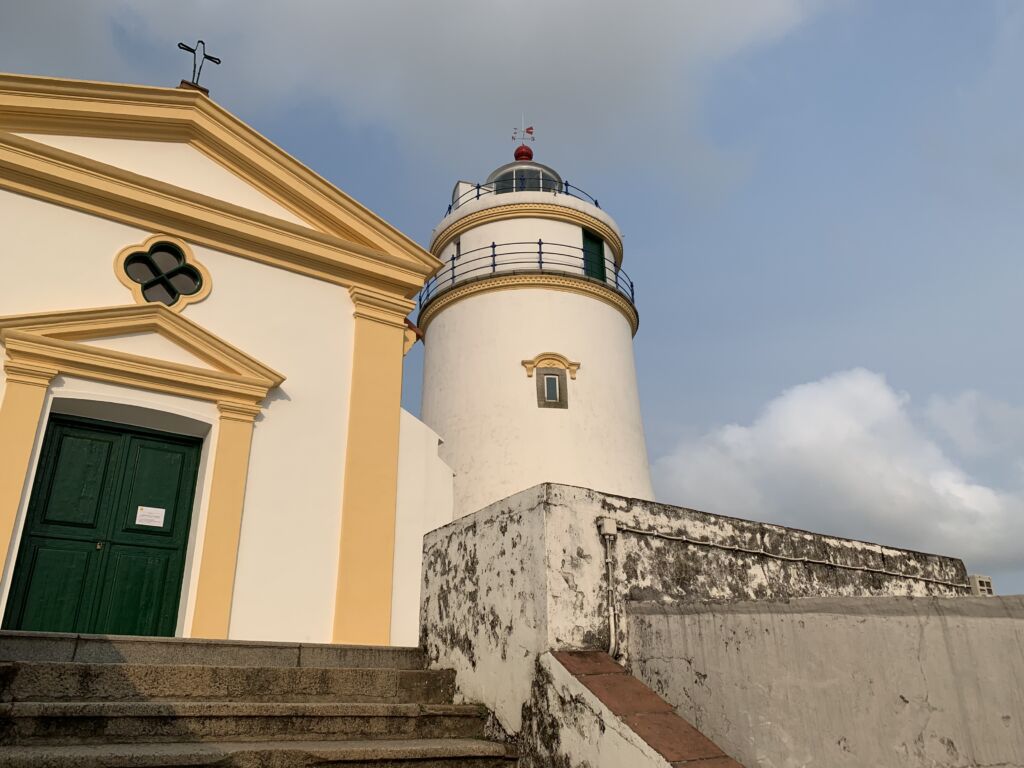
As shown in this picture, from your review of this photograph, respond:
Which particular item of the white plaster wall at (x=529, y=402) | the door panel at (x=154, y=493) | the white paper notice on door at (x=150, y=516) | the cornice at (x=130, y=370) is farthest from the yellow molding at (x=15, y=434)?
the white plaster wall at (x=529, y=402)

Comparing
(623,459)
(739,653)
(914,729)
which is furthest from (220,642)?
(623,459)

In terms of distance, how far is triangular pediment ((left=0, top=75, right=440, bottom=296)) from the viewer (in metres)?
7.30

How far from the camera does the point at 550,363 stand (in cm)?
1477

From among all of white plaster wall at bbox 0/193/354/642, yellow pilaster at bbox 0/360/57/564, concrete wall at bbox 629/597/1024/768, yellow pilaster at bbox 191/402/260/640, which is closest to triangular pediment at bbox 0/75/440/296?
white plaster wall at bbox 0/193/354/642

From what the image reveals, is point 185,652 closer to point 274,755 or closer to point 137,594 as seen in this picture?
point 274,755

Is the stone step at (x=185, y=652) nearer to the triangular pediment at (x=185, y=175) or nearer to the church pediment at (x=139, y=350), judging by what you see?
the church pediment at (x=139, y=350)

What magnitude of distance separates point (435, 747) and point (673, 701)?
114 centimetres

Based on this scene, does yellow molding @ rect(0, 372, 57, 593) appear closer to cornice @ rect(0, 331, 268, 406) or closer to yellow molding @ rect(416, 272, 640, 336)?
cornice @ rect(0, 331, 268, 406)

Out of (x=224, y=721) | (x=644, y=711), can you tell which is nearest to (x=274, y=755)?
(x=224, y=721)

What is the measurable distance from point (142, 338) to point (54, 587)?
2.42 m

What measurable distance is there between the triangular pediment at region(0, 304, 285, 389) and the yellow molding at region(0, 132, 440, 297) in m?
1.11

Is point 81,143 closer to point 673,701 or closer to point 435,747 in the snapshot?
point 435,747

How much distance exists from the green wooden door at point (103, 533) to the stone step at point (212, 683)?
3.23 metres

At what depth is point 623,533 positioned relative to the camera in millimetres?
3812
